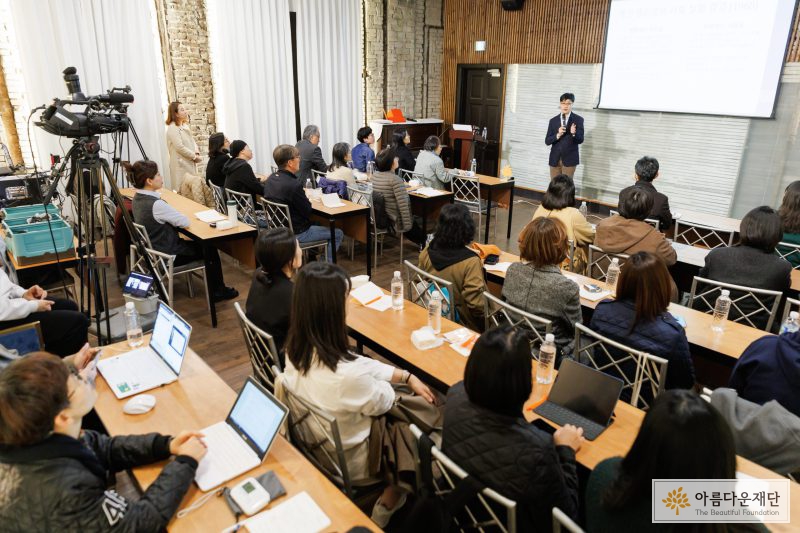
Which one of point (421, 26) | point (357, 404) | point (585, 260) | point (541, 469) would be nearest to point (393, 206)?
point (585, 260)

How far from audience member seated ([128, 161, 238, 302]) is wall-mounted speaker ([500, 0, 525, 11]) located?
625 cm

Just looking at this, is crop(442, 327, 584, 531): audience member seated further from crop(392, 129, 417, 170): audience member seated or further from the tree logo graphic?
crop(392, 129, 417, 170): audience member seated

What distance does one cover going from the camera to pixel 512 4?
8.05 metres

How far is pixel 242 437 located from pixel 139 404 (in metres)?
0.49

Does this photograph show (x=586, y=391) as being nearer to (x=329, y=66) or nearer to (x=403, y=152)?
(x=403, y=152)

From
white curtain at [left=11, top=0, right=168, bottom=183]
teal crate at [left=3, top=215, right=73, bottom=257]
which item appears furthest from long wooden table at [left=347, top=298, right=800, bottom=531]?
white curtain at [left=11, top=0, right=168, bottom=183]

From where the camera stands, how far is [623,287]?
2311 mm

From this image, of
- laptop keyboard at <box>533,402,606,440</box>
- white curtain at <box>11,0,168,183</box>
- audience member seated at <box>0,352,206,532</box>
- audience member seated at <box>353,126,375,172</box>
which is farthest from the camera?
audience member seated at <box>353,126,375,172</box>

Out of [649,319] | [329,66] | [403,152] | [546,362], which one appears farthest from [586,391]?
[329,66]

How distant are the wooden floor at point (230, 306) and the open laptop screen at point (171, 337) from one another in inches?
43.4

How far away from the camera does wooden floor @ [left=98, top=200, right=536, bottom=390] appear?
Answer: 3.67 metres

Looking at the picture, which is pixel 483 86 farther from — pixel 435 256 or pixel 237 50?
pixel 435 256

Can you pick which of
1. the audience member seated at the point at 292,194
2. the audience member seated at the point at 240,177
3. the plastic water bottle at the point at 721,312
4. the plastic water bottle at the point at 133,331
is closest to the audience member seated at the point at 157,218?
the audience member seated at the point at 292,194

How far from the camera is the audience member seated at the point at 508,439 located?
1478 millimetres
